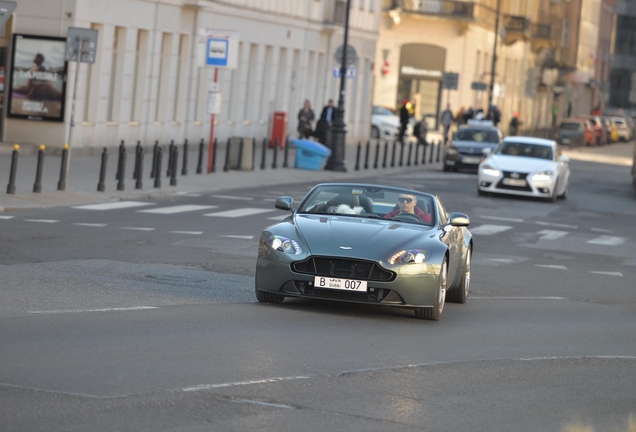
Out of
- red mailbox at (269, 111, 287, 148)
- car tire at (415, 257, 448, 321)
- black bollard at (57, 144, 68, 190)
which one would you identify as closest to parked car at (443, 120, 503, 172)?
red mailbox at (269, 111, 287, 148)

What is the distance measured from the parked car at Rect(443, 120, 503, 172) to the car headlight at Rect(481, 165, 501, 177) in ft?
33.8

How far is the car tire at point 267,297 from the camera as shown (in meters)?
11.9

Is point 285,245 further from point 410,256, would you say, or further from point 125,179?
point 125,179

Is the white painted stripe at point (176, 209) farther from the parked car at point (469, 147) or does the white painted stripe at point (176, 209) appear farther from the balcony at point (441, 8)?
the balcony at point (441, 8)

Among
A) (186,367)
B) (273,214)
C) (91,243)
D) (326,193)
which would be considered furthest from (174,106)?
(186,367)

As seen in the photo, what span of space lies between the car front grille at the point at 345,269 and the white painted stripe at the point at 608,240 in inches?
465

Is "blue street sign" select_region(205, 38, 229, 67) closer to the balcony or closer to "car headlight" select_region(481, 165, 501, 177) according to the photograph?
"car headlight" select_region(481, 165, 501, 177)

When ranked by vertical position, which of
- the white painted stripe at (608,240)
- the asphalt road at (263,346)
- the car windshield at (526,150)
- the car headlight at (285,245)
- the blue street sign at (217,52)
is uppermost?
the blue street sign at (217,52)

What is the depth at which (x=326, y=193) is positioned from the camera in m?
13.0

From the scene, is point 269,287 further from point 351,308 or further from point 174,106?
point 174,106

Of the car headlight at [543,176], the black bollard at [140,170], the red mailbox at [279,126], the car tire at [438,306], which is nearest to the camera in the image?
the car tire at [438,306]

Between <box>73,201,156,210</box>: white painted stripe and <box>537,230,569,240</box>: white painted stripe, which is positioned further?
<box>537,230,569,240</box>: white painted stripe

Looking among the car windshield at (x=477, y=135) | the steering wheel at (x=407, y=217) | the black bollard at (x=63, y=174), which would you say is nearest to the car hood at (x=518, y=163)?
the car windshield at (x=477, y=135)

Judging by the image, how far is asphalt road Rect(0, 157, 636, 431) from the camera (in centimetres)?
752
